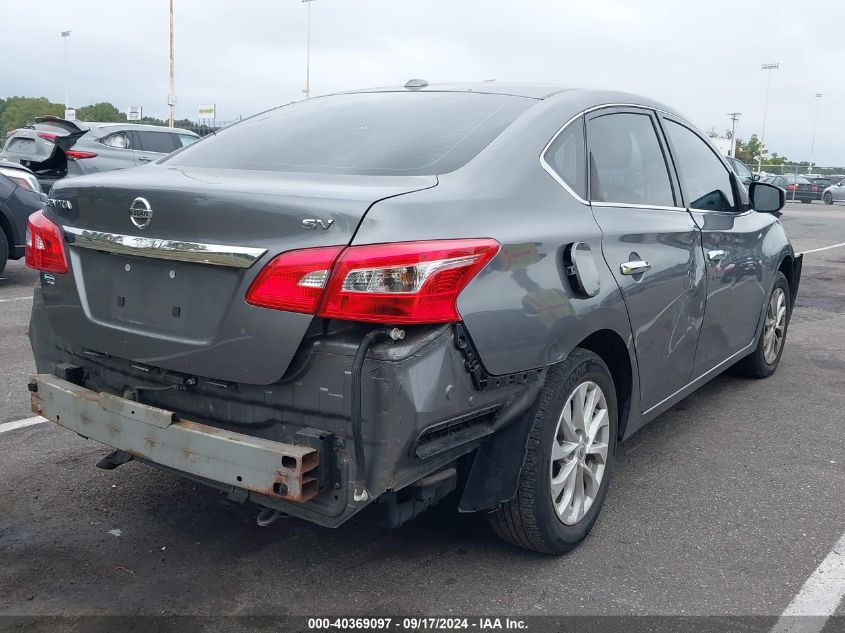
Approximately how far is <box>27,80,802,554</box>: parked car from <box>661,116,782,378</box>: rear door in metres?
0.47

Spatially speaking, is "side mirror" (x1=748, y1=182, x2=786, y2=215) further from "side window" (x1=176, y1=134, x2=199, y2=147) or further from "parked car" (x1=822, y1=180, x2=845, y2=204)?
"parked car" (x1=822, y1=180, x2=845, y2=204)

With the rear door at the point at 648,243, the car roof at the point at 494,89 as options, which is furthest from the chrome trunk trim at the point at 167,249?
the car roof at the point at 494,89

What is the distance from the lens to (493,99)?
3.38 meters

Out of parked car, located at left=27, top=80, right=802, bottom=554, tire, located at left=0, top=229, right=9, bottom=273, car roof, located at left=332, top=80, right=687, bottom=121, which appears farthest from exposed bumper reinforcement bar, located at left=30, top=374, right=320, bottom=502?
tire, located at left=0, top=229, right=9, bottom=273

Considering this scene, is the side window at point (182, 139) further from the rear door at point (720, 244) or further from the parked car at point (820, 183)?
the parked car at point (820, 183)

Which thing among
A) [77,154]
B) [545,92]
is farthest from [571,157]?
[77,154]

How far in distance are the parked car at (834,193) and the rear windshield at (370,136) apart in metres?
38.2

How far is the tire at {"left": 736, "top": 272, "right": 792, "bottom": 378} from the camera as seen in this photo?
533 cm

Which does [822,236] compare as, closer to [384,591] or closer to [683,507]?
[683,507]

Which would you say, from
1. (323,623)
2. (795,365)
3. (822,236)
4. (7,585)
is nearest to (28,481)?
(7,585)

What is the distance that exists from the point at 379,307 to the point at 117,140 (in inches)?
511

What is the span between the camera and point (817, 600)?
288cm

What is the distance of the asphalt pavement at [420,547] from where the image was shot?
111 inches

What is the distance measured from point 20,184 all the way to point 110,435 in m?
6.92
